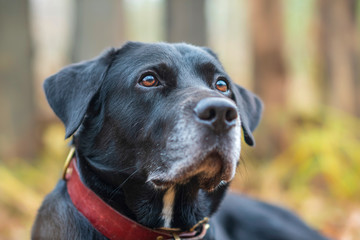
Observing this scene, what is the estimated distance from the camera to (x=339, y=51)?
10406mm

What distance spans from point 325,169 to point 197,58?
164 inches

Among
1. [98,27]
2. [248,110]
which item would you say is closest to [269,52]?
[98,27]

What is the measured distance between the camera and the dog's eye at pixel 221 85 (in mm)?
2943

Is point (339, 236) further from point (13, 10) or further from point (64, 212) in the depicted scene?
point (13, 10)

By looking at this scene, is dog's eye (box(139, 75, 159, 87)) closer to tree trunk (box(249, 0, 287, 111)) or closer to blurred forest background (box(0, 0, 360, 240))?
blurred forest background (box(0, 0, 360, 240))

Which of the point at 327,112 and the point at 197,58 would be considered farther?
the point at 327,112

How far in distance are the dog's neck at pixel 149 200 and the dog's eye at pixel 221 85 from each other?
710 millimetres

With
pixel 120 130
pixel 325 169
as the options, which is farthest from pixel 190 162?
pixel 325 169

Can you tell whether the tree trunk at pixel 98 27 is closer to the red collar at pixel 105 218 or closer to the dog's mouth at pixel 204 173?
the red collar at pixel 105 218

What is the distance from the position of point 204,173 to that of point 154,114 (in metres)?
0.46

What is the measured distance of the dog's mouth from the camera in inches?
91.2

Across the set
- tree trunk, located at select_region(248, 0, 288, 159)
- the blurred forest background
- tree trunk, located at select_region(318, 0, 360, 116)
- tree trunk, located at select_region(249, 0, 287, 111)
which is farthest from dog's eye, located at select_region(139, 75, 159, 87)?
tree trunk, located at select_region(318, 0, 360, 116)

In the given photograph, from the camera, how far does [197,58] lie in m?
2.93

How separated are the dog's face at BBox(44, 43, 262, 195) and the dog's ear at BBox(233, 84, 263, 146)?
14 millimetres
